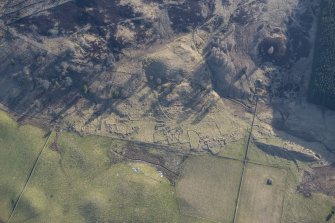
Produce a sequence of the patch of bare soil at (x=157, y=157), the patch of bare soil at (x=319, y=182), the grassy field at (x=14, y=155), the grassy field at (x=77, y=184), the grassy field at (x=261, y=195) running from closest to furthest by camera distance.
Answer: the grassy field at (x=77, y=184)
the grassy field at (x=14, y=155)
the grassy field at (x=261, y=195)
the patch of bare soil at (x=319, y=182)
the patch of bare soil at (x=157, y=157)

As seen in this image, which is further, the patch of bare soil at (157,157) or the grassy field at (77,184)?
the patch of bare soil at (157,157)

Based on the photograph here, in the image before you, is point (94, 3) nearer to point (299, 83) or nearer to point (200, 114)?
point (200, 114)

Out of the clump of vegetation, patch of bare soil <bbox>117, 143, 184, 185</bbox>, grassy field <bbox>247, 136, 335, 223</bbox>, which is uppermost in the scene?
the clump of vegetation

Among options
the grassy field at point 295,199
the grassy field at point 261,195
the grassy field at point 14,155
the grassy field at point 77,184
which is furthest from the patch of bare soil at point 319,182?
the grassy field at point 14,155

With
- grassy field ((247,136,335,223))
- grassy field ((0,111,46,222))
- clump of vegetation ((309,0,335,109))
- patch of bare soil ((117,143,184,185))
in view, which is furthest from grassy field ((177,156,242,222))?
grassy field ((0,111,46,222))

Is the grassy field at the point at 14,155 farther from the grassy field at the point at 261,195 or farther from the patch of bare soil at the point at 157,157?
the grassy field at the point at 261,195

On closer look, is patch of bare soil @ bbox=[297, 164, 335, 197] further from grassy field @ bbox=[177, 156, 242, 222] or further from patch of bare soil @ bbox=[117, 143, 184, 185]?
patch of bare soil @ bbox=[117, 143, 184, 185]

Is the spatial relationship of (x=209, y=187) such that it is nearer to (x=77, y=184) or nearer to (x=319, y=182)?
(x=319, y=182)

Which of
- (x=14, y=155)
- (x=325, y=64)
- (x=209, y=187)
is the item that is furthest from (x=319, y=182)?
(x=14, y=155)
